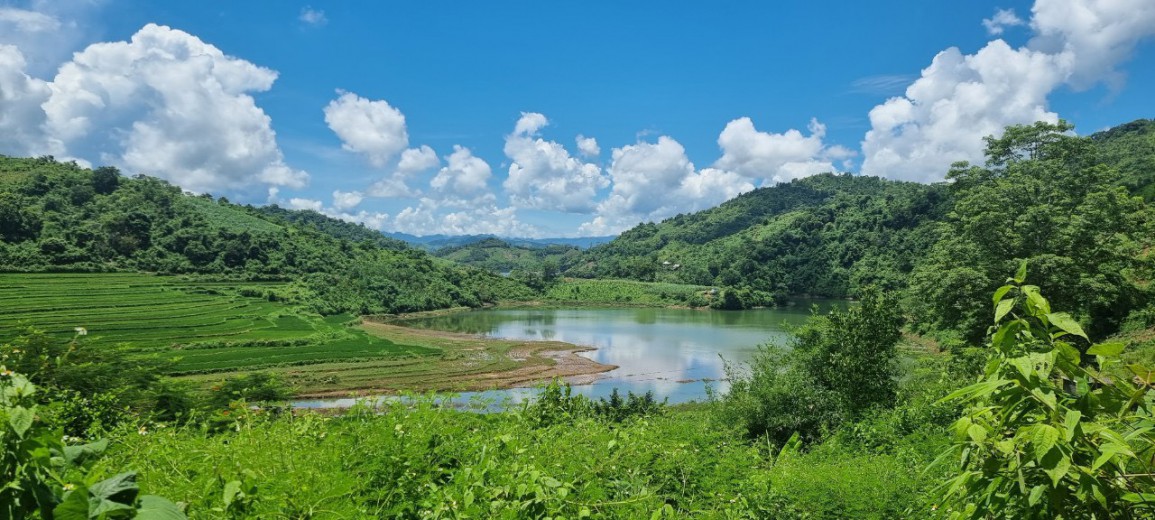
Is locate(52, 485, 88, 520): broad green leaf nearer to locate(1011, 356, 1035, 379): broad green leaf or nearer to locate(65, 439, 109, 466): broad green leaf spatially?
locate(65, 439, 109, 466): broad green leaf

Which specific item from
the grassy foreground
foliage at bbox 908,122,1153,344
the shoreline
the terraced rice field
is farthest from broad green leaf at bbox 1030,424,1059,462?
the terraced rice field

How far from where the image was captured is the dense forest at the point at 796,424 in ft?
4.23

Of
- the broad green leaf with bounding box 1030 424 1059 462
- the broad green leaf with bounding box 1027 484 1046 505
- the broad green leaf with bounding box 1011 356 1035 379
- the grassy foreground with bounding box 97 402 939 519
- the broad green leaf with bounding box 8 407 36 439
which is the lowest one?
the grassy foreground with bounding box 97 402 939 519

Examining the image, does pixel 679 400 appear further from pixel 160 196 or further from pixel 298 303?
pixel 160 196

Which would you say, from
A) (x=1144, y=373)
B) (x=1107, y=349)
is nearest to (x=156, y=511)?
(x=1107, y=349)

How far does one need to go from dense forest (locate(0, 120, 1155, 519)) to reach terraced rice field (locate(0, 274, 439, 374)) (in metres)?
5.07

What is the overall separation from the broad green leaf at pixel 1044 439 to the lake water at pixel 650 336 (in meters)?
19.2

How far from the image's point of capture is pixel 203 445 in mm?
2396

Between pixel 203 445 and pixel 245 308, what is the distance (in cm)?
5573

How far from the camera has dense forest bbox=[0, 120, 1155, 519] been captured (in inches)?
50.8

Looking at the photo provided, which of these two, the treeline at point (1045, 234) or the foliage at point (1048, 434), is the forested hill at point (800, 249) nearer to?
the treeline at point (1045, 234)

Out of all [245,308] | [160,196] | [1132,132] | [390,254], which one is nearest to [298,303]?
[245,308]

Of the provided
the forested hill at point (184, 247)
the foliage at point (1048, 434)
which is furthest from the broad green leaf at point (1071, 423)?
the forested hill at point (184, 247)

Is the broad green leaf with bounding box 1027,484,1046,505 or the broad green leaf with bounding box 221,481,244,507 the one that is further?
the broad green leaf with bounding box 221,481,244,507
